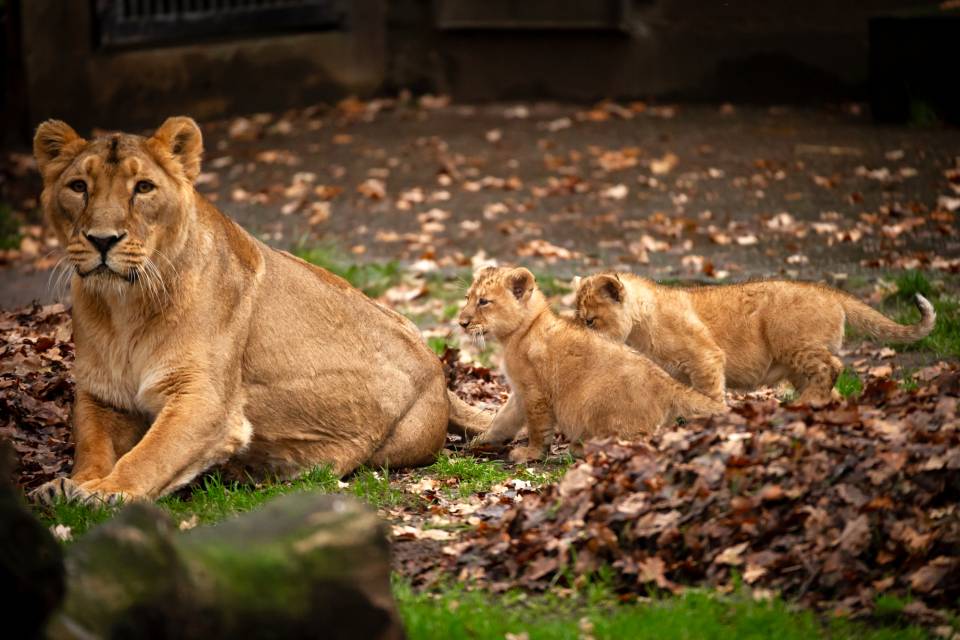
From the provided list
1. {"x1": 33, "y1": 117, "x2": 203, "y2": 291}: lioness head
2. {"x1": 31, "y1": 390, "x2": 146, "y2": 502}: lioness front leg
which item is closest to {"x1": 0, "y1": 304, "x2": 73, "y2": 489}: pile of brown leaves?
Answer: {"x1": 31, "y1": 390, "x2": 146, "y2": 502}: lioness front leg

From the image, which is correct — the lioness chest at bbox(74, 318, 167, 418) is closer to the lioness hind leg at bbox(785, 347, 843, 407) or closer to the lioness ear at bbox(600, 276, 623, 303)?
the lioness ear at bbox(600, 276, 623, 303)

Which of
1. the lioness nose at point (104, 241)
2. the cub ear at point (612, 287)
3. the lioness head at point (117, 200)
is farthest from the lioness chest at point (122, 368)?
the cub ear at point (612, 287)

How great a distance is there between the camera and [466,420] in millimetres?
8539

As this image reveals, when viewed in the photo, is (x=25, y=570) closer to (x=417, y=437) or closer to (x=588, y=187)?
(x=417, y=437)

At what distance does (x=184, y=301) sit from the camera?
23.0ft

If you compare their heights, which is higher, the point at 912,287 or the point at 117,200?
the point at 117,200

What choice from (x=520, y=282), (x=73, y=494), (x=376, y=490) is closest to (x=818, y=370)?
(x=520, y=282)

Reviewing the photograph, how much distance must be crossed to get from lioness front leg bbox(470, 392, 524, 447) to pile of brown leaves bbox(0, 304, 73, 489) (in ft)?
7.57

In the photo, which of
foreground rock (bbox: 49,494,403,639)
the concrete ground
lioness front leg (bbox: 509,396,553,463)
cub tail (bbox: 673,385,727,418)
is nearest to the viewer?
foreground rock (bbox: 49,494,403,639)

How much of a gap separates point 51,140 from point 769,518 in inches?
151

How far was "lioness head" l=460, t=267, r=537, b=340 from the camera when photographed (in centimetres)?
787

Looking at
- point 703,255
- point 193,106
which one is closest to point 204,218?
point 703,255

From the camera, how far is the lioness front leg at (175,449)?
6.65m

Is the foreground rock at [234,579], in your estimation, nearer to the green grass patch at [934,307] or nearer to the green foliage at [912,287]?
the green grass patch at [934,307]
